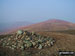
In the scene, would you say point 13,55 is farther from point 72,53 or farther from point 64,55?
point 72,53

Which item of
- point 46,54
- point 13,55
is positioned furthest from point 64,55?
point 13,55

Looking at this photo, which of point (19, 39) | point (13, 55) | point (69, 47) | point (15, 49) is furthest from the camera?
point (19, 39)

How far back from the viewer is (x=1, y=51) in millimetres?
11641

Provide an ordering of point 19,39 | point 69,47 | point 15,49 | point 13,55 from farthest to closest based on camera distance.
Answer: point 19,39 → point 69,47 → point 15,49 → point 13,55

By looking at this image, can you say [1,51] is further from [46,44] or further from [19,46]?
[46,44]

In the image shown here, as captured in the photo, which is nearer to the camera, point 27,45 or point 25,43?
point 27,45

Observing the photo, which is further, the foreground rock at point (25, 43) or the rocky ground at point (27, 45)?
the foreground rock at point (25, 43)

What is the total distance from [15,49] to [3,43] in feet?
6.65

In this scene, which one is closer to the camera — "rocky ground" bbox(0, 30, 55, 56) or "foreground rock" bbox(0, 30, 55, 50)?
"rocky ground" bbox(0, 30, 55, 56)

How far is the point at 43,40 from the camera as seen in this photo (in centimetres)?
1377

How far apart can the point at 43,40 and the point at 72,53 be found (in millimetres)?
3555

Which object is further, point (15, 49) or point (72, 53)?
point (15, 49)

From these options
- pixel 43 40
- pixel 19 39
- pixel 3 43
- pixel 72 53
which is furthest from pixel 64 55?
pixel 3 43

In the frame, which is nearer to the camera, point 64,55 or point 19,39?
point 64,55
